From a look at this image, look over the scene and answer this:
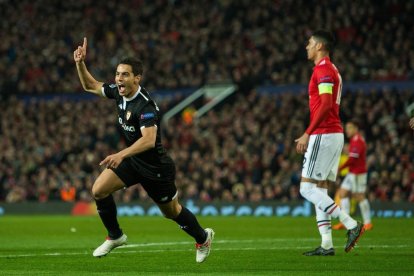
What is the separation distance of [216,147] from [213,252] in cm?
1657

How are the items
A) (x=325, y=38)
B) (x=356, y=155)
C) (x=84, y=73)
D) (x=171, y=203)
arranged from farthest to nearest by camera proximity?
(x=356, y=155)
(x=325, y=38)
(x=84, y=73)
(x=171, y=203)

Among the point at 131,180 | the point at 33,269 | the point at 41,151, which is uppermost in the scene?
the point at 131,180

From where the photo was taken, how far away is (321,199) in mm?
11938

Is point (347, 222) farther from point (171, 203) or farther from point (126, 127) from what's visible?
point (126, 127)

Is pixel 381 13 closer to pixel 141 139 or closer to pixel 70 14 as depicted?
pixel 70 14

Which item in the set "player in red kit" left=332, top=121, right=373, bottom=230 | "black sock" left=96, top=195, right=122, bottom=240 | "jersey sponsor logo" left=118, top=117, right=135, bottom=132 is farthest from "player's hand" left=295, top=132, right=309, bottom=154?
"player in red kit" left=332, top=121, right=373, bottom=230

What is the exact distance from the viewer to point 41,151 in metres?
32.4

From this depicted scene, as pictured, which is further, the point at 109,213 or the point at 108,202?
the point at 109,213

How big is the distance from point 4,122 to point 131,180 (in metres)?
24.2

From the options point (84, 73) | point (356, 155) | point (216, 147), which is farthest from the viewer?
point (216, 147)

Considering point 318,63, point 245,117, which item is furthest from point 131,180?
point 245,117

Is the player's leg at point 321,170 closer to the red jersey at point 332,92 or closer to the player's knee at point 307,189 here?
the player's knee at point 307,189

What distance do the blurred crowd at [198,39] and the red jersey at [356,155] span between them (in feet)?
33.6

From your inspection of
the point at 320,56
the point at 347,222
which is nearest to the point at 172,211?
the point at 347,222
